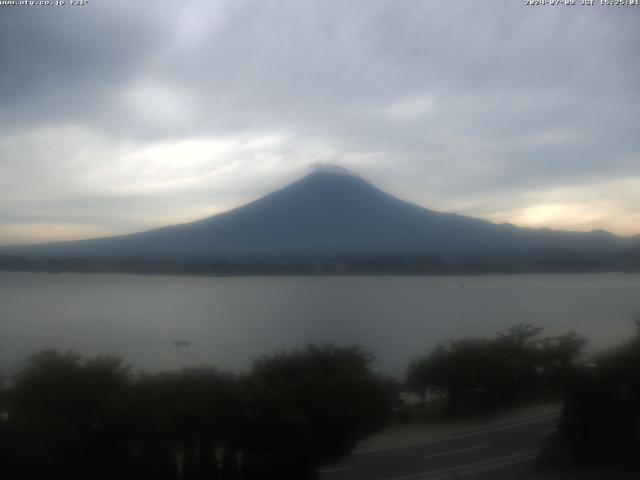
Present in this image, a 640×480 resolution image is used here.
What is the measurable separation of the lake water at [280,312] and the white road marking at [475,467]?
3.99 ft

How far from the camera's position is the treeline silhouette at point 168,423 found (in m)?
3.96

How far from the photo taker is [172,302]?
7.96 meters

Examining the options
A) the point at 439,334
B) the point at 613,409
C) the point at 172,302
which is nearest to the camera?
the point at 613,409

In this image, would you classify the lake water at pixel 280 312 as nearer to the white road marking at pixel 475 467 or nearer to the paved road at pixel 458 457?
the paved road at pixel 458 457

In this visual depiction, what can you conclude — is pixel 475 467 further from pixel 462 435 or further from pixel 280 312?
pixel 280 312

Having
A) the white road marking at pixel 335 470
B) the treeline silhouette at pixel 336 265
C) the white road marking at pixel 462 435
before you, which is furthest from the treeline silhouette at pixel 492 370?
the white road marking at pixel 335 470

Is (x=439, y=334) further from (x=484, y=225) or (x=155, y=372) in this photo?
(x=155, y=372)

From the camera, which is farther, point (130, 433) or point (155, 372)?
point (155, 372)

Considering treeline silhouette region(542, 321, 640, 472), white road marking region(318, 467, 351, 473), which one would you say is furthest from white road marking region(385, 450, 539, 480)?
white road marking region(318, 467, 351, 473)

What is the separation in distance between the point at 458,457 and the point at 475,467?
151 mm

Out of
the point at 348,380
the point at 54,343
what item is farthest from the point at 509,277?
the point at 54,343

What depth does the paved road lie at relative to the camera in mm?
4277

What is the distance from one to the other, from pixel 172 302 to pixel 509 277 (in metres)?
4.24

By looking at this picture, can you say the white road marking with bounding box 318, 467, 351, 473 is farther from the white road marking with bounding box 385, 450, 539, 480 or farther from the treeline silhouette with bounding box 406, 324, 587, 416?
Result: the treeline silhouette with bounding box 406, 324, 587, 416
